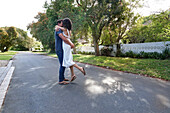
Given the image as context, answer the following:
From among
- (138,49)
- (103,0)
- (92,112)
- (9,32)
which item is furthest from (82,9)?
(9,32)

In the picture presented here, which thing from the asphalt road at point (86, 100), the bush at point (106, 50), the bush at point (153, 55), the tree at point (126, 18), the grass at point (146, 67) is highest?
the tree at point (126, 18)

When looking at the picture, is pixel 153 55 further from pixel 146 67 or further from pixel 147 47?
pixel 146 67

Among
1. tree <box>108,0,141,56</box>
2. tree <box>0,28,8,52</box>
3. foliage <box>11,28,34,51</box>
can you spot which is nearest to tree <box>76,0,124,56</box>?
tree <box>108,0,141,56</box>

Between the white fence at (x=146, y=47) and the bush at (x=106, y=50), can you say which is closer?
the white fence at (x=146, y=47)

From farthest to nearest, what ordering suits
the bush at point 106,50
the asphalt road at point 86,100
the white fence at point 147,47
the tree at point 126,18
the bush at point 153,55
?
the bush at point 106,50, the tree at point 126,18, the white fence at point 147,47, the bush at point 153,55, the asphalt road at point 86,100

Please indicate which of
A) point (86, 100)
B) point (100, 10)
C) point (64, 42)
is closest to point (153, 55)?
point (100, 10)

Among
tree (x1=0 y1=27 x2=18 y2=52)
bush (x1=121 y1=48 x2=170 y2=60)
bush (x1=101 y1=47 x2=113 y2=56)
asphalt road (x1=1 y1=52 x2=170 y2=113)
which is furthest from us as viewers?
tree (x1=0 y1=27 x2=18 y2=52)

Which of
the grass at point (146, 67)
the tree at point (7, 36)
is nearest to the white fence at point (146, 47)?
the grass at point (146, 67)

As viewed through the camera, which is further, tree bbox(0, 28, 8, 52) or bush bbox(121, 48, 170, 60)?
tree bbox(0, 28, 8, 52)

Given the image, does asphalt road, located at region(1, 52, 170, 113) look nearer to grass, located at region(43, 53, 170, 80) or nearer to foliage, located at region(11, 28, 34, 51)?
grass, located at region(43, 53, 170, 80)

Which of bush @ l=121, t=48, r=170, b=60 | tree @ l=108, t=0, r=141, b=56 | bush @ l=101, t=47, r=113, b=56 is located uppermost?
tree @ l=108, t=0, r=141, b=56

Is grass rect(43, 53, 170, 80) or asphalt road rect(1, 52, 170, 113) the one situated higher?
grass rect(43, 53, 170, 80)

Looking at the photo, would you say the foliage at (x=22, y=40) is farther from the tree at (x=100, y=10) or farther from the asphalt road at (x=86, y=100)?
the asphalt road at (x=86, y=100)

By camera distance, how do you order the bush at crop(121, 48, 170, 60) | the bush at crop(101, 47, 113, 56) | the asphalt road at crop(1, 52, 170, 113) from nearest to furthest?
the asphalt road at crop(1, 52, 170, 113) → the bush at crop(121, 48, 170, 60) → the bush at crop(101, 47, 113, 56)
